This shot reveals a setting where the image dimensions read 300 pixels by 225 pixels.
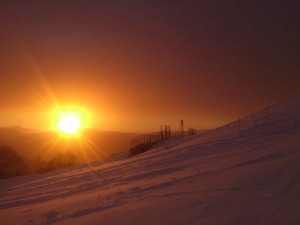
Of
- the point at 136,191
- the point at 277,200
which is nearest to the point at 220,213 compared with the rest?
the point at 277,200

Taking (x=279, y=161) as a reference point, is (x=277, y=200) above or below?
below

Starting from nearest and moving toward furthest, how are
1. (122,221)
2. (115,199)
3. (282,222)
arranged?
(282,222) → (122,221) → (115,199)

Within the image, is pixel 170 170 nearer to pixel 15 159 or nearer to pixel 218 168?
pixel 218 168

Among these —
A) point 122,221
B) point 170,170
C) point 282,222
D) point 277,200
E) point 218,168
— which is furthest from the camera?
point 170,170


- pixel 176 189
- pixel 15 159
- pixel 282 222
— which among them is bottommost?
pixel 282 222

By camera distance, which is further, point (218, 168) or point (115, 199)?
point (218, 168)

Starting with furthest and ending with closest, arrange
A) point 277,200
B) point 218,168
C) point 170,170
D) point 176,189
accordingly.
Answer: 1. point 170,170
2. point 218,168
3. point 176,189
4. point 277,200

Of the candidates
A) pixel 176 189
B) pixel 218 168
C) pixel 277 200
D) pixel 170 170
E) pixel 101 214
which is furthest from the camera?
pixel 170 170

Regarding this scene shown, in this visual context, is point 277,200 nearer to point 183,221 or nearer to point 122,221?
point 183,221

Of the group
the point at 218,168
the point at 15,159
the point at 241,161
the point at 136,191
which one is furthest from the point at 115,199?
the point at 15,159

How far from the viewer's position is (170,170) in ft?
31.4

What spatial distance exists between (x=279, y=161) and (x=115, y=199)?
130 inches

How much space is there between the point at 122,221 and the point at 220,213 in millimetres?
1512

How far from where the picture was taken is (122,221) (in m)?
5.09
